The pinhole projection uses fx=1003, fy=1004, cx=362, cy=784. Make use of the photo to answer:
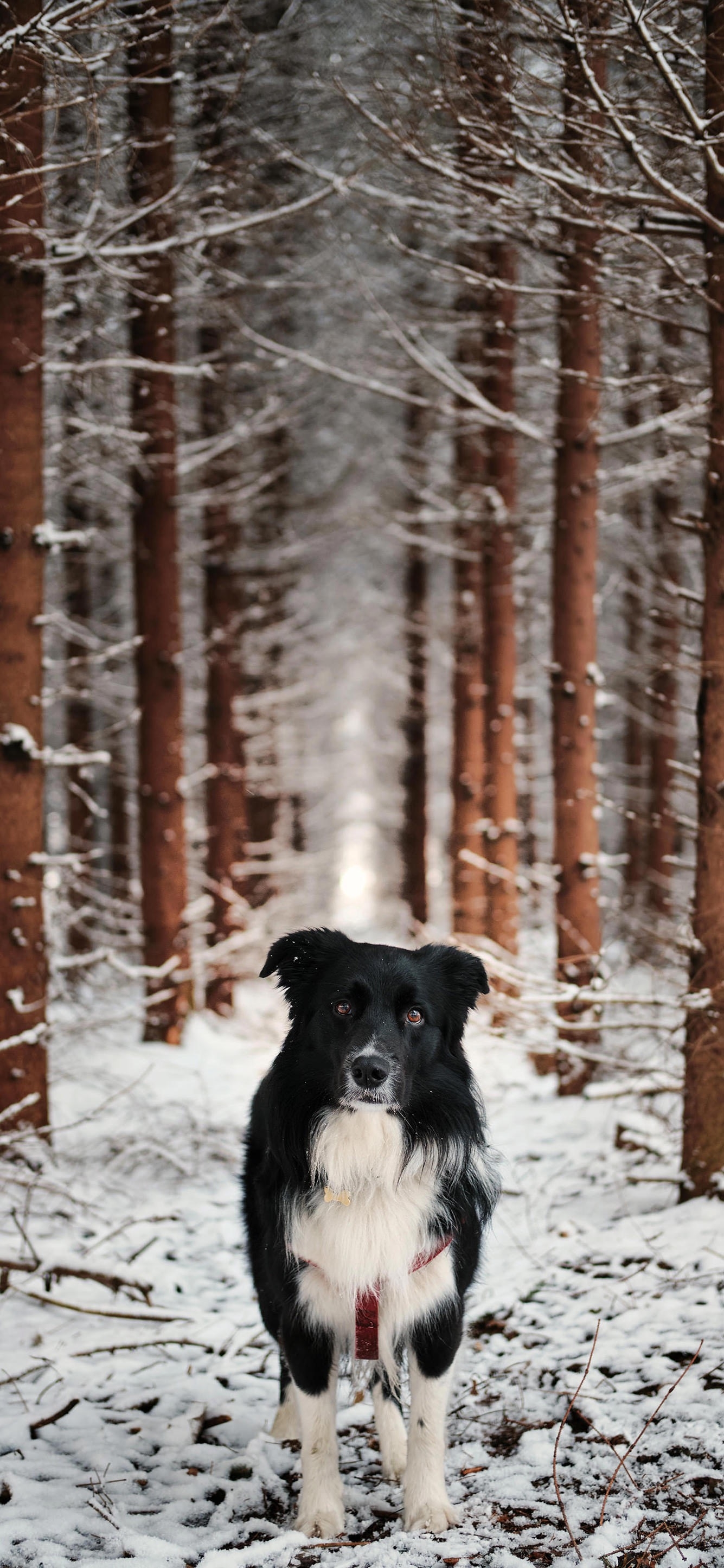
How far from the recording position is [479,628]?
1388 centimetres

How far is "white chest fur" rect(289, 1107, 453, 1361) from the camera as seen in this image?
3.27m

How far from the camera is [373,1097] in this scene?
3059mm

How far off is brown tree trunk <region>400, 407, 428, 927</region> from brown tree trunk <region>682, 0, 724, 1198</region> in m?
11.0

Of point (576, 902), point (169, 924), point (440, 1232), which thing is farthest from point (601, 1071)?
point (440, 1232)

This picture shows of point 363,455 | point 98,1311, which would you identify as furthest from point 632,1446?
point 363,455

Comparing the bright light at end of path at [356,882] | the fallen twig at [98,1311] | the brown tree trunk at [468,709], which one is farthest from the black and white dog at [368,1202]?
the bright light at end of path at [356,882]

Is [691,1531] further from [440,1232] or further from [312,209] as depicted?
[312,209]

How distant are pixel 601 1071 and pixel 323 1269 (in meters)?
5.54

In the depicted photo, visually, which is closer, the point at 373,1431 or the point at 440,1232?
the point at 440,1232

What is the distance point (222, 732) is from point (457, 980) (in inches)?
390

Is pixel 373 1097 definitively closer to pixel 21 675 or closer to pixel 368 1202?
pixel 368 1202

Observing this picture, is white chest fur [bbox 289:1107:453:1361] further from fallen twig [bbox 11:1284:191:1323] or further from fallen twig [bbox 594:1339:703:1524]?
fallen twig [bbox 11:1284:191:1323]

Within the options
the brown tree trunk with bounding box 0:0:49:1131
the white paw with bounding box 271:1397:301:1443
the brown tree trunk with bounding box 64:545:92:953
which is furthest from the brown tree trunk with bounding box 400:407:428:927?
the white paw with bounding box 271:1397:301:1443

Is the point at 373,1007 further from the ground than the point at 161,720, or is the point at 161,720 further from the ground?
the point at 161,720
